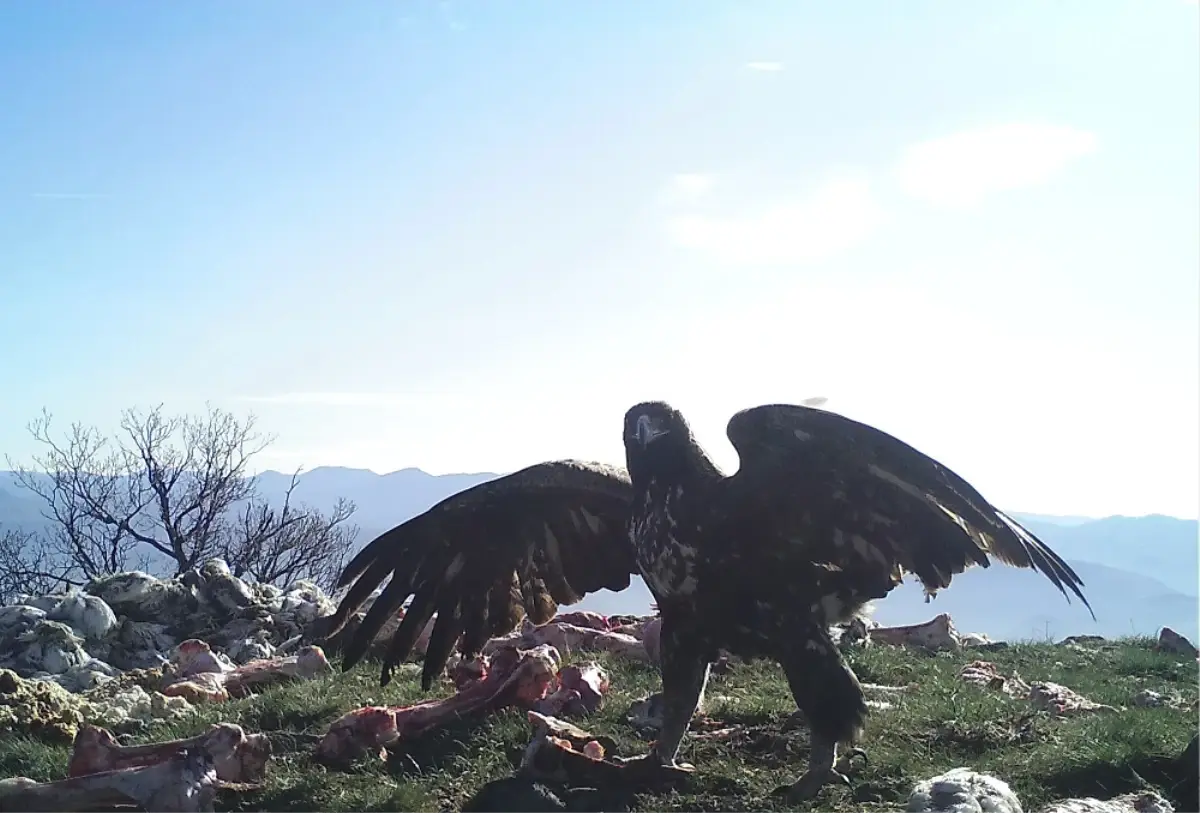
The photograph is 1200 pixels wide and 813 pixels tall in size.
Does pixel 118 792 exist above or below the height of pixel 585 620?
below

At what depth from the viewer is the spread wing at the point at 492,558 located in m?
5.51

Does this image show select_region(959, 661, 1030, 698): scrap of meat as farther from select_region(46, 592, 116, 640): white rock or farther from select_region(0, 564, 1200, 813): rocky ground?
select_region(46, 592, 116, 640): white rock

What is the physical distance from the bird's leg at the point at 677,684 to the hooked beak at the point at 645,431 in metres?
0.88

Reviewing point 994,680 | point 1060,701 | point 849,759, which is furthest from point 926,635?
point 849,759

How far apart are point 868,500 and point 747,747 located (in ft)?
5.28

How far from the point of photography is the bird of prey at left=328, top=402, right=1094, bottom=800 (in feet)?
14.8

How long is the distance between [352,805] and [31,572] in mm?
24127

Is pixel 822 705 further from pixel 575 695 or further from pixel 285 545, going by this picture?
pixel 285 545

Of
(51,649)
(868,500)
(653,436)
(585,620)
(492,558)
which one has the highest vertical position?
(653,436)

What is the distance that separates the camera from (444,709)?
19.3 feet

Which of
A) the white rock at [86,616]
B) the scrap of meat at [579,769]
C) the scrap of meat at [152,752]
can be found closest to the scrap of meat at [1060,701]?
the scrap of meat at [579,769]

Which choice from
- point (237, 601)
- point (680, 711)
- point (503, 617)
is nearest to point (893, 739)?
point (680, 711)

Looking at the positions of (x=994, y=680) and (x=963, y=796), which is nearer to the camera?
(x=963, y=796)

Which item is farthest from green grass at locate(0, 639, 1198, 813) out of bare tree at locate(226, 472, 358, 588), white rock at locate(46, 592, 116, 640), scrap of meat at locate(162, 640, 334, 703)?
bare tree at locate(226, 472, 358, 588)
